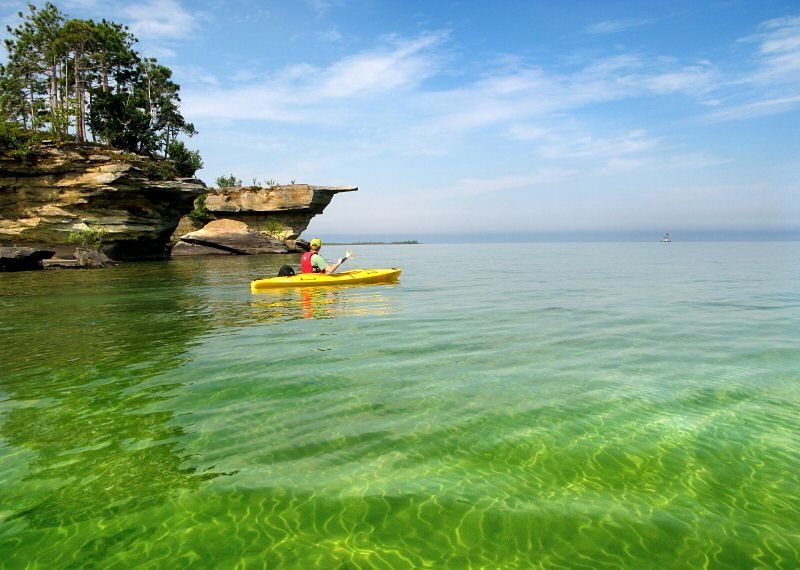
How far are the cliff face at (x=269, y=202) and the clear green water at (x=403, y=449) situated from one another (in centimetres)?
4545

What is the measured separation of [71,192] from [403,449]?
126 ft

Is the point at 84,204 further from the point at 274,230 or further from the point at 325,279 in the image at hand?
the point at 325,279

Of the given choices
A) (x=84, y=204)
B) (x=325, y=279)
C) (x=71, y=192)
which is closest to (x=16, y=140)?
(x=71, y=192)

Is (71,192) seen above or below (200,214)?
above

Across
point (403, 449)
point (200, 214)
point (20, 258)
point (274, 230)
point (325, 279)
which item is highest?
point (200, 214)

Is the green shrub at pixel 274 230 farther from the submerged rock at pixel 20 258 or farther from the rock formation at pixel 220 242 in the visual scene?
the submerged rock at pixel 20 258

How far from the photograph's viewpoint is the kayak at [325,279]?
17422mm

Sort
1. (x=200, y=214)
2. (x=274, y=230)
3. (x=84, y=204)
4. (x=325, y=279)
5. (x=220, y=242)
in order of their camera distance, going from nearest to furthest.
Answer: (x=325, y=279) < (x=84, y=204) < (x=220, y=242) < (x=200, y=214) < (x=274, y=230)

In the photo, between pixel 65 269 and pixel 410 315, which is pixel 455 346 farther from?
pixel 65 269

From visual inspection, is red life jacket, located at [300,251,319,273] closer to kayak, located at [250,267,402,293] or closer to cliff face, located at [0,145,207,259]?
kayak, located at [250,267,402,293]

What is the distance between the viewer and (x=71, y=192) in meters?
34.1

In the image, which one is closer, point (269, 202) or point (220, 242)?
point (220, 242)

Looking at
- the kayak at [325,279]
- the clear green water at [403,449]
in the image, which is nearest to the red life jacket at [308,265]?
the kayak at [325,279]

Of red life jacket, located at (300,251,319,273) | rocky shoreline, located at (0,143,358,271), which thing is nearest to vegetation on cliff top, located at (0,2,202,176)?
rocky shoreline, located at (0,143,358,271)
